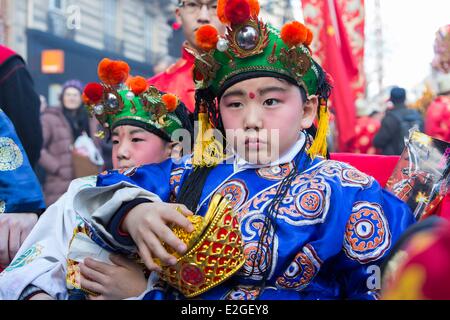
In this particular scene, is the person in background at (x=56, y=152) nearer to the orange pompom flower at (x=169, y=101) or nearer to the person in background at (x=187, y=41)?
the person in background at (x=187, y=41)

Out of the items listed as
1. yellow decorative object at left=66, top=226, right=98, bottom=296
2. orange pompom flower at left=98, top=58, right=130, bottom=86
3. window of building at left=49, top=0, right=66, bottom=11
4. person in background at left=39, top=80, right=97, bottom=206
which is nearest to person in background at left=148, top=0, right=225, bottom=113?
orange pompom flower at left=98, top=58, right=130, bottom=86

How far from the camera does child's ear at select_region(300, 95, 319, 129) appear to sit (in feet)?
7.72

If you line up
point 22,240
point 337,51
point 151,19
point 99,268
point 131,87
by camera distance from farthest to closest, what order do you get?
point 151,19 < point 337,51 < point 131,87 < point 22,240 < point 99,268

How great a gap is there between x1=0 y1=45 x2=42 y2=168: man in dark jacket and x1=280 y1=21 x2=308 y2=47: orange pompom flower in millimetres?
2093

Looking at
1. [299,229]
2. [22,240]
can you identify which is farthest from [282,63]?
[22,240]

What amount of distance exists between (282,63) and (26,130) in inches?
86.1

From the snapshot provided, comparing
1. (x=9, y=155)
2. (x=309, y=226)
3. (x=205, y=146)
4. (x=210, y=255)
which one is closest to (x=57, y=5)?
(x=9, y=155)

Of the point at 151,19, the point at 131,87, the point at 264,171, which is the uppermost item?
the point at 151,19

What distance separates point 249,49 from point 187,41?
1.93 metres

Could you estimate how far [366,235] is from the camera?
211 centimetres

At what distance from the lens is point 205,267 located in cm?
192
